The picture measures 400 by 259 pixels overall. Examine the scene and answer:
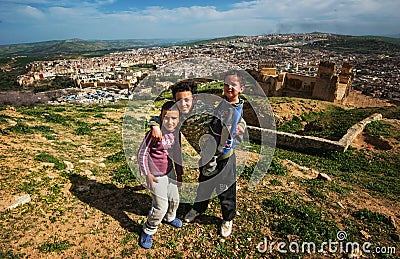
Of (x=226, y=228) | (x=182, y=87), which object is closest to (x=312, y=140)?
(x=226, y=228)

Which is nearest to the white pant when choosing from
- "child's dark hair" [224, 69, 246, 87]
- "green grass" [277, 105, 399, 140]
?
"child's dark hair" [224, 69, 246, 87]

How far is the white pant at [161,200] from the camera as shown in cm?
334

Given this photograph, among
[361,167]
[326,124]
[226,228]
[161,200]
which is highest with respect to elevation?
Answer: [161,200]

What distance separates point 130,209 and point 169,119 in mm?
2099

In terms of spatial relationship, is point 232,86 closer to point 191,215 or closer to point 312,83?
point 191,215

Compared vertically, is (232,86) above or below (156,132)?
above

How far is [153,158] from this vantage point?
11.0ft

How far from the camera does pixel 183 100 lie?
3.17m

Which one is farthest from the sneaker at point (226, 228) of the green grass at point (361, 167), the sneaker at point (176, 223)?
the green grass at point (361, 167)

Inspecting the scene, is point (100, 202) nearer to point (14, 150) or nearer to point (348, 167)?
point (14, 150)

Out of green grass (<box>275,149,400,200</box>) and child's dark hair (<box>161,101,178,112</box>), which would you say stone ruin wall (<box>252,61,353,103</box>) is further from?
child's dark hair (<box>161,101,178,112</box>)

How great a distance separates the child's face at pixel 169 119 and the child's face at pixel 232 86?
2.51 ft

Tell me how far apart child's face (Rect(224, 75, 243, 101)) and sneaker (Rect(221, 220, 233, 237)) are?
6.95ft

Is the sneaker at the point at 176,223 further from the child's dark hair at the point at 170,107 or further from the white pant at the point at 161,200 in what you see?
the child's dark hair at the point at 170,107
